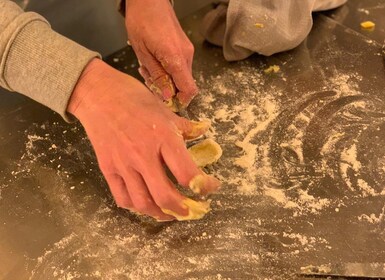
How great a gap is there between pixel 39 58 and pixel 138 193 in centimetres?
24

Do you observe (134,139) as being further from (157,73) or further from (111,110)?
(157,73)

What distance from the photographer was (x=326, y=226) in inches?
31.7

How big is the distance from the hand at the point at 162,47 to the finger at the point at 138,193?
0.93ft

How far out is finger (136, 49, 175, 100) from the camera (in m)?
0.94

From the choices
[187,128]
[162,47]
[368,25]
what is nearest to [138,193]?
[187,128]

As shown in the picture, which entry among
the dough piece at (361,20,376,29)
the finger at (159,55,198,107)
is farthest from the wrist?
the dough piece at (361,20,376,29)

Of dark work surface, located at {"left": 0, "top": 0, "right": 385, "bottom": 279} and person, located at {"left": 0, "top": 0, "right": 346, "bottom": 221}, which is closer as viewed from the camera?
person, located at {"left": 0, "top": 0, "right": 346, "bottom": 221}

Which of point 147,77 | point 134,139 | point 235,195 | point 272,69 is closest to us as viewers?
point 134,139

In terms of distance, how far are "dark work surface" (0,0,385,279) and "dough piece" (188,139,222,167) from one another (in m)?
0.02

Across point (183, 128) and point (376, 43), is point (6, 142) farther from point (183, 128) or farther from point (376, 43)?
point (376, 43)

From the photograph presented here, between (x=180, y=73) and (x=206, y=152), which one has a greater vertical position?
(x=180, y=73)

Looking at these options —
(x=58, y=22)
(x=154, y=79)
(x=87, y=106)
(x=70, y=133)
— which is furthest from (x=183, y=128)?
(x=58, y=22)

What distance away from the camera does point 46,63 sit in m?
0.72

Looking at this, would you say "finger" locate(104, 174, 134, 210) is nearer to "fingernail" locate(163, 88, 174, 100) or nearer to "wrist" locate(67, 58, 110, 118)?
"wrist" locate(67, 58, 110, 118)
